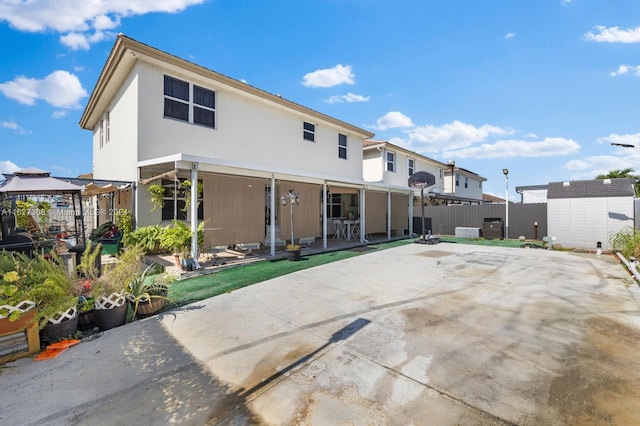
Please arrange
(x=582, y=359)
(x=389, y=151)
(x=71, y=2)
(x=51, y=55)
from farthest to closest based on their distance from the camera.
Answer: (x=389, y=151), (x=51, y=55), (x=71, y=2), (x=582, y=359)

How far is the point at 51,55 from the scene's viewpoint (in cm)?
1067

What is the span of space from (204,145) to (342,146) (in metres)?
7.94

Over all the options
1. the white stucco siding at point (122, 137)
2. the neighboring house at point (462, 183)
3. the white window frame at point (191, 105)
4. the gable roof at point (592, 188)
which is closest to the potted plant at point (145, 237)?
the white stucco siding at point (122, 137)

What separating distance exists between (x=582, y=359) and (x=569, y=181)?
11625mm

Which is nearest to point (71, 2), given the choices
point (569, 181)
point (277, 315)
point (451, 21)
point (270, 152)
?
point (270, 152)

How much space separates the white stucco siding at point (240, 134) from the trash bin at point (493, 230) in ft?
26.1

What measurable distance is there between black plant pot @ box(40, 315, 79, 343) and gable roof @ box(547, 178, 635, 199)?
51.0 feet

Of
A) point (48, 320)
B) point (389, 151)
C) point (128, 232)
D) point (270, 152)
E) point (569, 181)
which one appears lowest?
point (48, 320)

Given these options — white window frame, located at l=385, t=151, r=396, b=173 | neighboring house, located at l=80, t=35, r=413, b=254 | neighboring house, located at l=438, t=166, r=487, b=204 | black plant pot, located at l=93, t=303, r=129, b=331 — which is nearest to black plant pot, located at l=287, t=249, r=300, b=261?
neighboring house, located at l=80, t=35, r=413, b=254

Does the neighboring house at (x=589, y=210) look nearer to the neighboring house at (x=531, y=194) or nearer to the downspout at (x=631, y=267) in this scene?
the downspout at (x=631, y=267)

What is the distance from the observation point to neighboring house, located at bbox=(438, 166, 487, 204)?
25.2 meters

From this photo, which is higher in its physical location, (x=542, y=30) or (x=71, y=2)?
(x=542, y=30)

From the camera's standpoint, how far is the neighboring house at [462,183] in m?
25.2

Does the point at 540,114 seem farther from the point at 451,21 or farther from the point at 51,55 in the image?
the point at 51,55
